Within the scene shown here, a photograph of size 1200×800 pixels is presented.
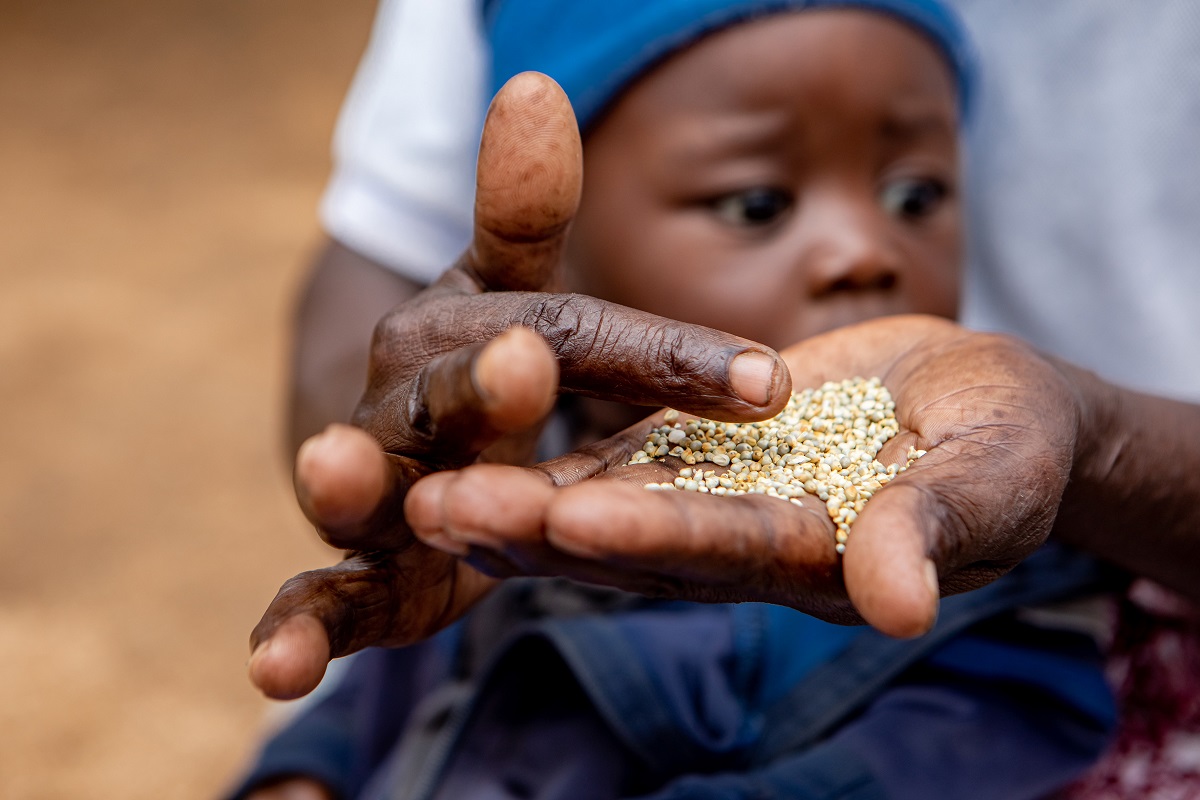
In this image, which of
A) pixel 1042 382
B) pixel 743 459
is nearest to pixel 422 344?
pixel 743 459

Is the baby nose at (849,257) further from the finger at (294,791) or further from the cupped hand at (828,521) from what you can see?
the finger at (294,791)

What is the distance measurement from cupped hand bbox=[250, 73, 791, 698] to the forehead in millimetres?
588

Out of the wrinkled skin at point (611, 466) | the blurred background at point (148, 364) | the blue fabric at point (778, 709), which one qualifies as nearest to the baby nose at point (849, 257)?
the wrinkled skin at point (611, 466)

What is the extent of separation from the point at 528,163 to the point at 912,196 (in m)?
0.94

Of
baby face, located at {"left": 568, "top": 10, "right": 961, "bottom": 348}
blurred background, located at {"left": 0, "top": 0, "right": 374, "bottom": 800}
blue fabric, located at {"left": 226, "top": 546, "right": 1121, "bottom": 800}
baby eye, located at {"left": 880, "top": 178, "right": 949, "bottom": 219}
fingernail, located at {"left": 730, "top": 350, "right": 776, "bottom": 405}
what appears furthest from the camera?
blurred background, located at {"left": 0, "top": 0, "right": 374, "bottom": 800}

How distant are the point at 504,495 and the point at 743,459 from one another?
38 cm

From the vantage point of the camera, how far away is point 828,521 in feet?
3.00

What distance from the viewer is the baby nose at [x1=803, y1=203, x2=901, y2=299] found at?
1.54 metres

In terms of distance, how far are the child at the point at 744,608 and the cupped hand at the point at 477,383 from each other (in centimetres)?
44

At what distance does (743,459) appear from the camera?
108 cm

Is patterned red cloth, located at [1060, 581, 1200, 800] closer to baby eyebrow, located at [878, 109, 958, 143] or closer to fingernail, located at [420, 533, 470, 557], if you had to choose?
baby eyebrow, located at [878, 109, 958, 143]

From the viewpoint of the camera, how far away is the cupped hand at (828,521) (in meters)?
0.77

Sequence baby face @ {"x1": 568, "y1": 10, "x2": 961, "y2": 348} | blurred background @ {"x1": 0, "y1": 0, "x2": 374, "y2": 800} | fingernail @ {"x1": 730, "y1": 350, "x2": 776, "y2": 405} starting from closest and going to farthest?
fingernail @ {"x1": 730, "y1": 350, "x2": 776, "y2": 405}
baby face @ {"x1": 568, "y1": 10, "x2": 961, "y2": 348}
blurred background @ {"x1": 0, "y1": 0, "x2": 374, "y2": 800}

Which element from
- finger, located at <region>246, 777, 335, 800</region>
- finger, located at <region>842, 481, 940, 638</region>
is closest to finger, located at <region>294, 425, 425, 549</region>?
finger, located at <region>842, 481, 940, 638</region>
